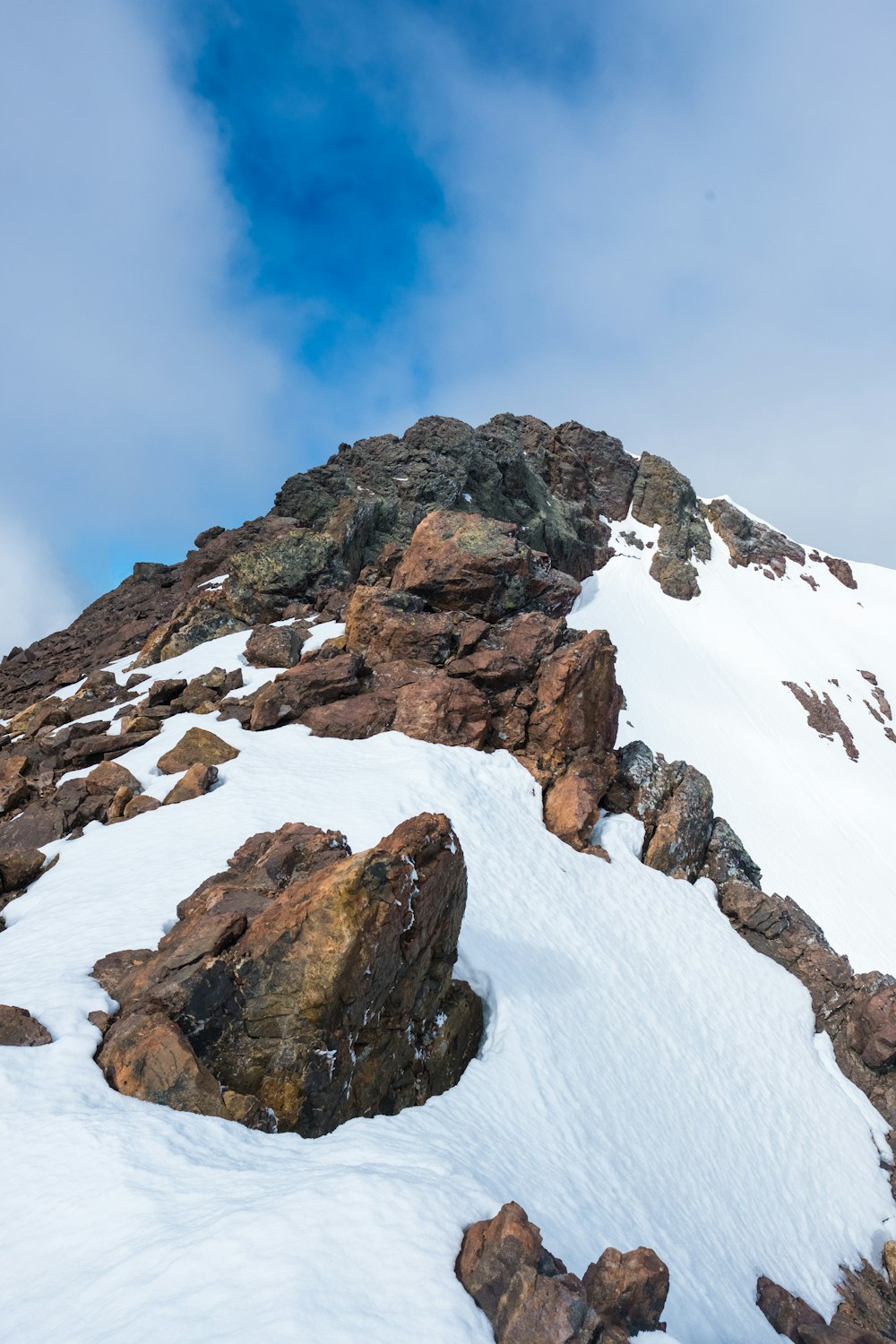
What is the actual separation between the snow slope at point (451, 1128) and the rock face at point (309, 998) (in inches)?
15.4

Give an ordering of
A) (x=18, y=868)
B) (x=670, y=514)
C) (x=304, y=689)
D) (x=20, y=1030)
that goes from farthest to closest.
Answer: (x=670, y=514) → (x=304, y=689) → (x=18, y=868) → (x=20, y=1030)

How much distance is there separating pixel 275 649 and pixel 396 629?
5.25m

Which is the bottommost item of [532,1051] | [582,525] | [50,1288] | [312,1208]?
[50,1288]

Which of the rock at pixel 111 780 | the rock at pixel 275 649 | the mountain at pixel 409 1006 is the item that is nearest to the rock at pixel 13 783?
the mountain at pixel 409 1006

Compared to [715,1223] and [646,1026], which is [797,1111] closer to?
[646,1026]

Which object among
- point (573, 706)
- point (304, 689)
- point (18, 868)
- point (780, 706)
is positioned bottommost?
point (18, 868)

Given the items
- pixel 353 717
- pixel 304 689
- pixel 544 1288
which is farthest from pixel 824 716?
pixel 544 1288

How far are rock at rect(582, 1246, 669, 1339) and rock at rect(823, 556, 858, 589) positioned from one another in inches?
3428

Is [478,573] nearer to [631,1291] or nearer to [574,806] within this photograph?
[574,806]

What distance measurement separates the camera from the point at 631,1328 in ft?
19.5

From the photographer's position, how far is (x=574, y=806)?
63.7 ft

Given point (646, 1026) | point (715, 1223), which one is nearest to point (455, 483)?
point (646, 1026)

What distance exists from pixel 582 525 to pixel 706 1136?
59991 mm

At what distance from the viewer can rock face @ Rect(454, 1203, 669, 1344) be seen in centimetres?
502
